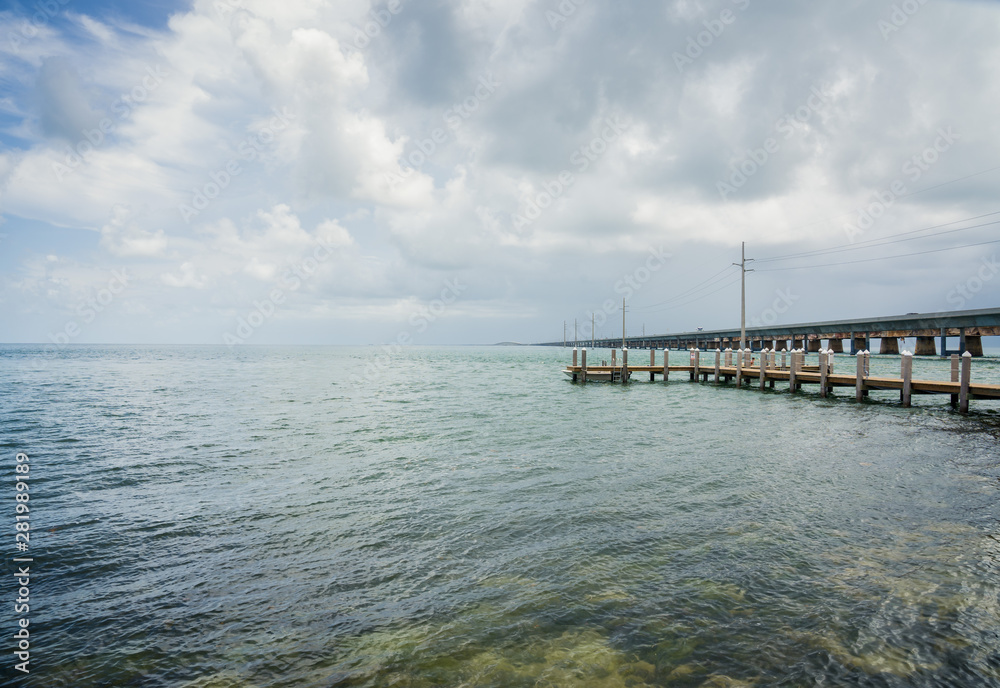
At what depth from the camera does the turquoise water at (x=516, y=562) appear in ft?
17.3

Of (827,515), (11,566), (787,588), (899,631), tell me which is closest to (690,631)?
(787,588)

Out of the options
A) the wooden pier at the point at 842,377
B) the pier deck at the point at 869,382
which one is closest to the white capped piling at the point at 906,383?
the wooden pier at the point at 842,377

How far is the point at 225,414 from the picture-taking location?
25641mm

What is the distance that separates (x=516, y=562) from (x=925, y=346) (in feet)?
399

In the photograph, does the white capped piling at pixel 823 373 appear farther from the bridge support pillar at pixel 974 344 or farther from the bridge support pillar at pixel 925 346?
the bridge support pillar at pixel 925 346

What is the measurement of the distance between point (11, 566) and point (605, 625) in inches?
364

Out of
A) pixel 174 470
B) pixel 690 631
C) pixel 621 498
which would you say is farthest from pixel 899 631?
pixel 174 470

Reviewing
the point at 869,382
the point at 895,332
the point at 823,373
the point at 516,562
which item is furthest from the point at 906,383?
the point at 895,332

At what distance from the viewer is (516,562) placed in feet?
25.3

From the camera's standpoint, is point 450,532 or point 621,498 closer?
point 450,532

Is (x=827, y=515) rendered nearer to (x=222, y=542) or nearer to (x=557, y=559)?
(x=557, y=559)

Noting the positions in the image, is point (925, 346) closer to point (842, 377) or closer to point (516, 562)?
point (842, 377)

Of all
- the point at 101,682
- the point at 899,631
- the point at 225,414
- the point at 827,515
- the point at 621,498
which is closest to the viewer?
the point at 101,682

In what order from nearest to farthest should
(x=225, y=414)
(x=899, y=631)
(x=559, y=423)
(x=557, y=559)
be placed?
1. (x=899, y=631)
2. (x=557, y=559)
3. (x=559, y=423)
4. (x=225, y=414)
